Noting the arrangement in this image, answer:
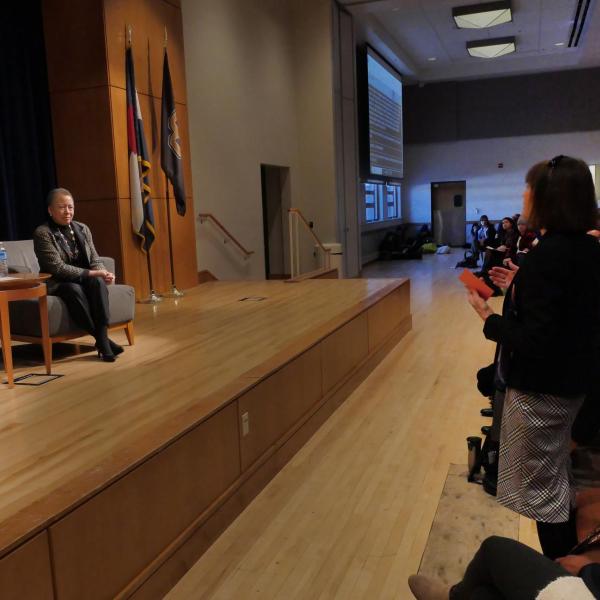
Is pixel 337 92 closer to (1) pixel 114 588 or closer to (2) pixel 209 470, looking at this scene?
(2) pixel 209 470

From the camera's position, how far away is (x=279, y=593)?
215cm

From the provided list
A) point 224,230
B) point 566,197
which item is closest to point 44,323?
point 566,197

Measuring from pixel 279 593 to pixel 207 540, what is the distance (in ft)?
1.45

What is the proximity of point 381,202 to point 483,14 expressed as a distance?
5133 millimetres

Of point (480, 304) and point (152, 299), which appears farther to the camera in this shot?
point (152, 299)

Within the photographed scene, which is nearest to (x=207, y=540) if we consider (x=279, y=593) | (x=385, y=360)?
(x=279, y=593)

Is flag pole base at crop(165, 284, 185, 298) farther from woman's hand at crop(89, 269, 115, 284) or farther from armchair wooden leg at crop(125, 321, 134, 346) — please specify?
woman's hand at crop(89, 269, 115, 284)

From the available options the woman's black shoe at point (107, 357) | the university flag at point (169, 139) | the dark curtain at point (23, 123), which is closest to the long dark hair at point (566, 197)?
the woman's black shoe at point (107, 357)

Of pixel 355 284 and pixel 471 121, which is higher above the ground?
pixel 471 121

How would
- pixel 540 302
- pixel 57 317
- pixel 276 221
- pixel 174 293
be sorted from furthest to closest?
pixel 276 221, pixel 174 293, pixel 57 317, pixel 540 302

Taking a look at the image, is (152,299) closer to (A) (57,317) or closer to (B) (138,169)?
(B) (138,169)

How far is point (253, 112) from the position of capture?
29.8 ft

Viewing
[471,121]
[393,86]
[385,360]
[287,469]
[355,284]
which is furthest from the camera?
[471,121]

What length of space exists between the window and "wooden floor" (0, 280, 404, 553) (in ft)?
28.5
